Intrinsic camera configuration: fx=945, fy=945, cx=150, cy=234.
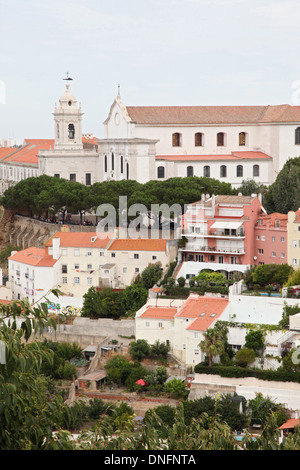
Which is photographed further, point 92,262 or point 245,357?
point 92,262

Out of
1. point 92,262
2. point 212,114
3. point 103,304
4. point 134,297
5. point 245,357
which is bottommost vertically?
point 245,357

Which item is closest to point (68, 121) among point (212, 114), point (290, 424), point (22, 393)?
point (212, 114)

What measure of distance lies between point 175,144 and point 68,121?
5.82 meters

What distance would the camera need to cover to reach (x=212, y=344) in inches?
1181

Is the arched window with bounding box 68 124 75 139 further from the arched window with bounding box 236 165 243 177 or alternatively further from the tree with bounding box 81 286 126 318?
the tree with bounding box 81 286 126 318

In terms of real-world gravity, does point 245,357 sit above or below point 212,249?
below

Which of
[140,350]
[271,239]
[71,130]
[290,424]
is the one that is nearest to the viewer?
[290,424]

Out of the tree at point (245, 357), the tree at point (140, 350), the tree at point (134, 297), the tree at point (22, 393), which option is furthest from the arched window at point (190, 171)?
the tree at point (22, 393)

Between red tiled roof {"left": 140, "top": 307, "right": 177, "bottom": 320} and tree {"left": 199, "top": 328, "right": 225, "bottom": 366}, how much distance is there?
2045 mm

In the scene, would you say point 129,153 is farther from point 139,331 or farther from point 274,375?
point 274,375

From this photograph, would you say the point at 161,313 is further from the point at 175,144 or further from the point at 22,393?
the point at 22,393

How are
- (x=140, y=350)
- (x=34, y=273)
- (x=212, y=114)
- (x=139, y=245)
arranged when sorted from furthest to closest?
(x=212, y=114) < (x=34, y=273) < (x=139, y=245) < (x=140, y=350)

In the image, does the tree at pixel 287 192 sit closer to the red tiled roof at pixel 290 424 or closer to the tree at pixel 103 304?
the tree at pixel 103 304

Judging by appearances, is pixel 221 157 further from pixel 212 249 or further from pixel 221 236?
pixel 221 236
